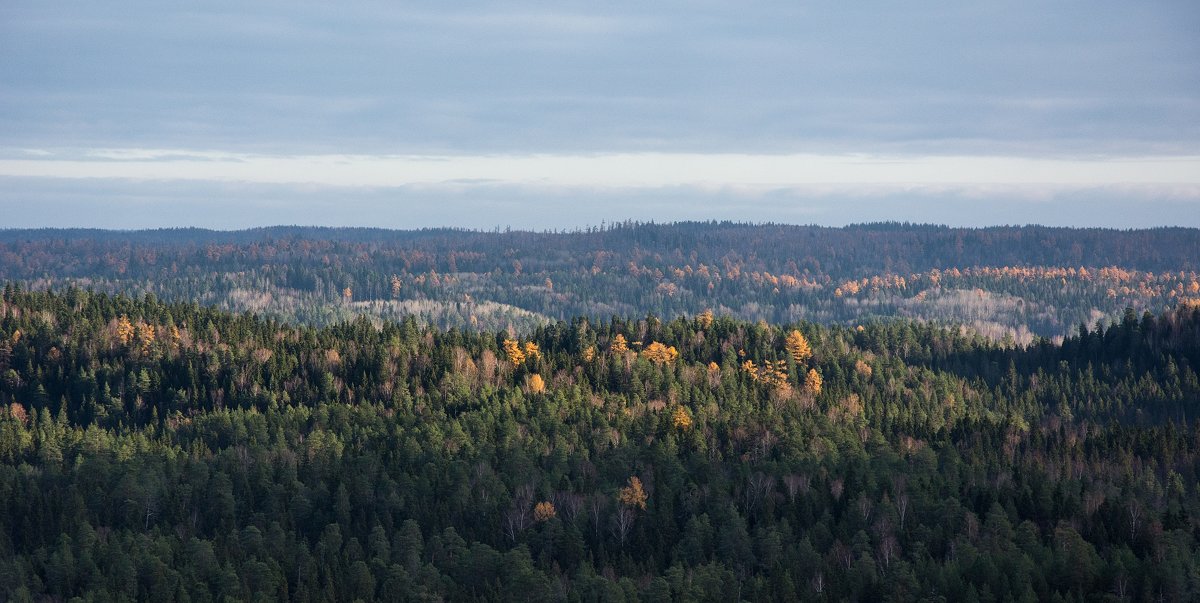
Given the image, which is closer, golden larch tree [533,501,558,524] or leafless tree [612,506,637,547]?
leafless tree [612,506,637,547]

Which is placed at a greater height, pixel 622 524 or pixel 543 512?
pixel 543 512

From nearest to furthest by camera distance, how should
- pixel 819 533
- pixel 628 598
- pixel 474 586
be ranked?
pixel 628 598
pixel 474 586
pixel 819 533

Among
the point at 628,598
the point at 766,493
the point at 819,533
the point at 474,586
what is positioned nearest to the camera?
the point at 628,598

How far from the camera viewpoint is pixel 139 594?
16238 centimetres

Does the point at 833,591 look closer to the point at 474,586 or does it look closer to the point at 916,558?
the point at 916,558

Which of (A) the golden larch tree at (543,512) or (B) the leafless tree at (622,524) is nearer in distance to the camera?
(B) the leafless tree at (622,524)

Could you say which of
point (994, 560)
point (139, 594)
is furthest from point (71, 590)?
point (994, 560)

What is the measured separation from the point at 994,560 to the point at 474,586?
5452 centimetres

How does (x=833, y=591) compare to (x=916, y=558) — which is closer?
(x=833, y=591)

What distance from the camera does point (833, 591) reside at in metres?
158

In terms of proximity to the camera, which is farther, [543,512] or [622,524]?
[543,512]

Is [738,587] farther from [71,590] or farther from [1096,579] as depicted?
[71,590]

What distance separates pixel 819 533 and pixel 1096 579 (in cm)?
3355

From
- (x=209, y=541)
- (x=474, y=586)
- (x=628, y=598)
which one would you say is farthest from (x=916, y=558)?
(x=209, y=541)
